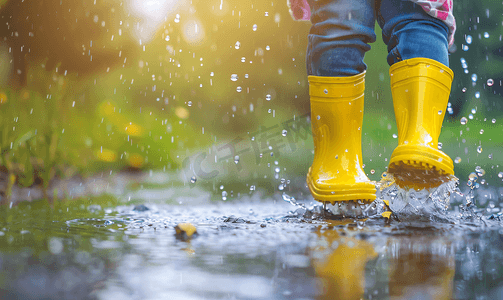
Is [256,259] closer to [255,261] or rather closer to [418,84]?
[255,261]

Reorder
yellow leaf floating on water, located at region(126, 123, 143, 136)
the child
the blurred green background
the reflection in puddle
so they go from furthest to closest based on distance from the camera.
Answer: yellow leaf floating on water, located at region(126, 123, 143, 136)
the blurred green background
the child
the reflection in puddle

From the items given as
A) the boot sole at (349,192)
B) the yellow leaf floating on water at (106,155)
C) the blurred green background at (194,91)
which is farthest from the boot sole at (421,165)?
the yellow leaf floating on water at (106,155)

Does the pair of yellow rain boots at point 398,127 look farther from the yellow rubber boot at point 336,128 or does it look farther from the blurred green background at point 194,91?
the blurred green background at point 194,91

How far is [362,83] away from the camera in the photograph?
1608mm

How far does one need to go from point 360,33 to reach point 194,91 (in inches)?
143

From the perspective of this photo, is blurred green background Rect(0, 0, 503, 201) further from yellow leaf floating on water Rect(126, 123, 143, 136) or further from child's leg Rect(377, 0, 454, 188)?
child's leg Rect(377, 0, 454, 188)

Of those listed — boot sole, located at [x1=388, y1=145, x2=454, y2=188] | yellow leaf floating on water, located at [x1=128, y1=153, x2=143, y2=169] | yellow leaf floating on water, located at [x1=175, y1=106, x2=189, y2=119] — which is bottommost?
boot sole, located at [x1=388, y1=145, x2=454, y2=188]

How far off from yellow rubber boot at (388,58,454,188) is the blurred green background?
1390 millimetres

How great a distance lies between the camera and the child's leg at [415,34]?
144cm

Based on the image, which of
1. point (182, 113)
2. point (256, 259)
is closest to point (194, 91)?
point (182, 113)

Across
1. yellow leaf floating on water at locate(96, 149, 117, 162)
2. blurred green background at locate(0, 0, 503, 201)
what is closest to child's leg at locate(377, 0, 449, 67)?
blurred green background at locate(0, 0, 503, 201)

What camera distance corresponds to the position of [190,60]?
204 inches

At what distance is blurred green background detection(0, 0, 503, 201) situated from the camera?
11.0 ft

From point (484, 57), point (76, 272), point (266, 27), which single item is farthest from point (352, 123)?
point (484, 57)
